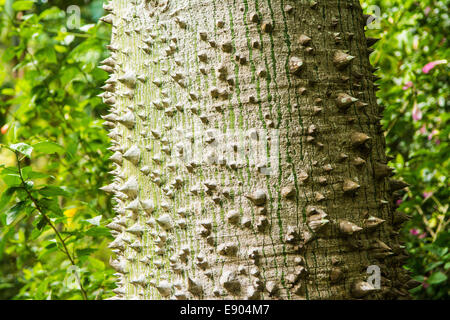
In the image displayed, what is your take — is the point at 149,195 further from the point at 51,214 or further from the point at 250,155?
the point at 51,214

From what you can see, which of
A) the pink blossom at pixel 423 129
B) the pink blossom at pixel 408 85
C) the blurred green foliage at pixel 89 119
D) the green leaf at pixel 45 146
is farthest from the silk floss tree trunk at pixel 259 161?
the pink blossom at pixel 423 129

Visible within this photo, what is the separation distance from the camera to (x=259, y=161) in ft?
2.21

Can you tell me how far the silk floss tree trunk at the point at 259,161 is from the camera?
65 centimetres

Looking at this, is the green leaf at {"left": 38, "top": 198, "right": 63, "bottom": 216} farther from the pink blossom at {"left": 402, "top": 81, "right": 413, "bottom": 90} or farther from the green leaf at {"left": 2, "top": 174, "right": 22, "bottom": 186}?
the pink blossom at {"left": 402, "top": 81, "right": 413, "bottom": 90}

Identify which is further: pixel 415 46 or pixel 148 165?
pixel 415 46

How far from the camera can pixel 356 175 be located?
2.29 ft

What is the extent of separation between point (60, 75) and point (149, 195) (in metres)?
1.07

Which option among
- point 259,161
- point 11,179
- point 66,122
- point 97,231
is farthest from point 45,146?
point 66,122

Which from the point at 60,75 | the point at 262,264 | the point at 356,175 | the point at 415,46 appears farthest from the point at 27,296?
the point at 415,46

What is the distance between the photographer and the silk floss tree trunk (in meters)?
0.65

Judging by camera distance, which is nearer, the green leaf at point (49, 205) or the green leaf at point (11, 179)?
the green leaf at point (11, 179)

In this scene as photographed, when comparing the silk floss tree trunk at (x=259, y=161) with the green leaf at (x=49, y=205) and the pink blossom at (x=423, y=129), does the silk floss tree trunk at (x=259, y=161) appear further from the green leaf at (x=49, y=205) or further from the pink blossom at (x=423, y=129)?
the pink blossom at (x=423, y=129)

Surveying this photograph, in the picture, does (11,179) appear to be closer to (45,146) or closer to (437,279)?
(45,146)

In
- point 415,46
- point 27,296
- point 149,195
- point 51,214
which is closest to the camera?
point 149,195
